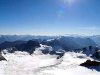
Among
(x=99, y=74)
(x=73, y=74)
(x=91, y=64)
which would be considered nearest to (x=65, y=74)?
(x=73, y=74)

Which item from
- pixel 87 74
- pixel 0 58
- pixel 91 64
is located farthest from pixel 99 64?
pixel 0 58

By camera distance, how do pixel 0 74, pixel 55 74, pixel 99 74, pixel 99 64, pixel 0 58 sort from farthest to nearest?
1. pixel 0 58
2. pixel 99 64
3. pixel 0 74
4. pixel 55 74
5. pixel 99 74

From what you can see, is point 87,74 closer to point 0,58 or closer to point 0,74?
point 0,74

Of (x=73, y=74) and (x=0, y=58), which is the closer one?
(x=73, y=74)

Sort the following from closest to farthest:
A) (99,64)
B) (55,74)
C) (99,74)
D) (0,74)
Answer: (99,74) → (55,74) → (0,74) → (99,64)

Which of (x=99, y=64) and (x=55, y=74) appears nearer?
(x=55, y=74)

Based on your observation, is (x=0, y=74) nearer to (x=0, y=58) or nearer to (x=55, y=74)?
(x=55, y=74)

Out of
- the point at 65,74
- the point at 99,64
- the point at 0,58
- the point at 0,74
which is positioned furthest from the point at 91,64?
the point at 0,58

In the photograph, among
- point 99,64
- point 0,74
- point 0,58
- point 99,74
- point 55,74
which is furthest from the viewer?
point 0,58
